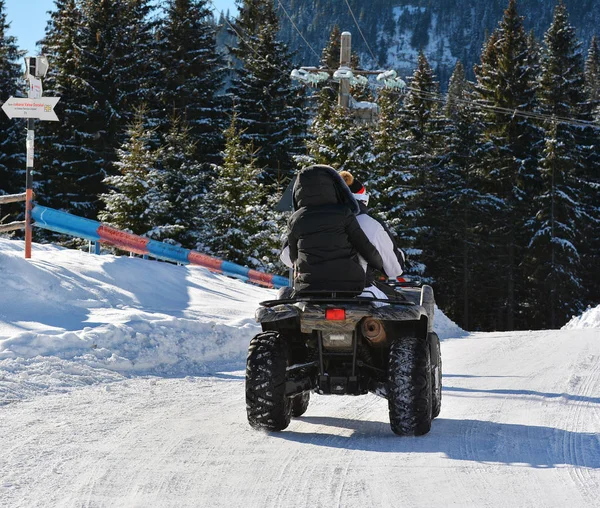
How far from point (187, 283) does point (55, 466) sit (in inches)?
393

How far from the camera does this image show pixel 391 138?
39844 millimetres

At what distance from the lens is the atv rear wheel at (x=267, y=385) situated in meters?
5.93

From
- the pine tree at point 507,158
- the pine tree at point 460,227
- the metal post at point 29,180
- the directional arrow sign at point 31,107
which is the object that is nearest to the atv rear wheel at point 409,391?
the metal post at point 29,180

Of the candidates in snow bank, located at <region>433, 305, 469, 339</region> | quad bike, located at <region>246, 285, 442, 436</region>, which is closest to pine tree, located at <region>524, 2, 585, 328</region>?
snow bank, located at <region>433, 305, 469, 339</region>

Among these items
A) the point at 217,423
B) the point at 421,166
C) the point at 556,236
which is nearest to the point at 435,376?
the point at 217,423

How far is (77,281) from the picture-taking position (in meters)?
12.2

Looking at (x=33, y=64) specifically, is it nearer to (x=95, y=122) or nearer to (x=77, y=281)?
(x=77, y=281)

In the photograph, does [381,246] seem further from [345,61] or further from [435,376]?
[345,61]

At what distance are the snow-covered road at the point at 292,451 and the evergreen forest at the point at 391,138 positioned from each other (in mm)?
23340

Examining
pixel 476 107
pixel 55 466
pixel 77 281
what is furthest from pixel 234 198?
pixel 476 107

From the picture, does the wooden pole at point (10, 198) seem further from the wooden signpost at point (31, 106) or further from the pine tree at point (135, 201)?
the pine tree at point (135, 201)

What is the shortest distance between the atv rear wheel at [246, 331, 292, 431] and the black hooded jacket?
0.54 metres

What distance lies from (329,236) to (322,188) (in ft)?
1.20

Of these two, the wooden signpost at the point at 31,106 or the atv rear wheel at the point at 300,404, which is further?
the wooden signpost at the point at 31,106
